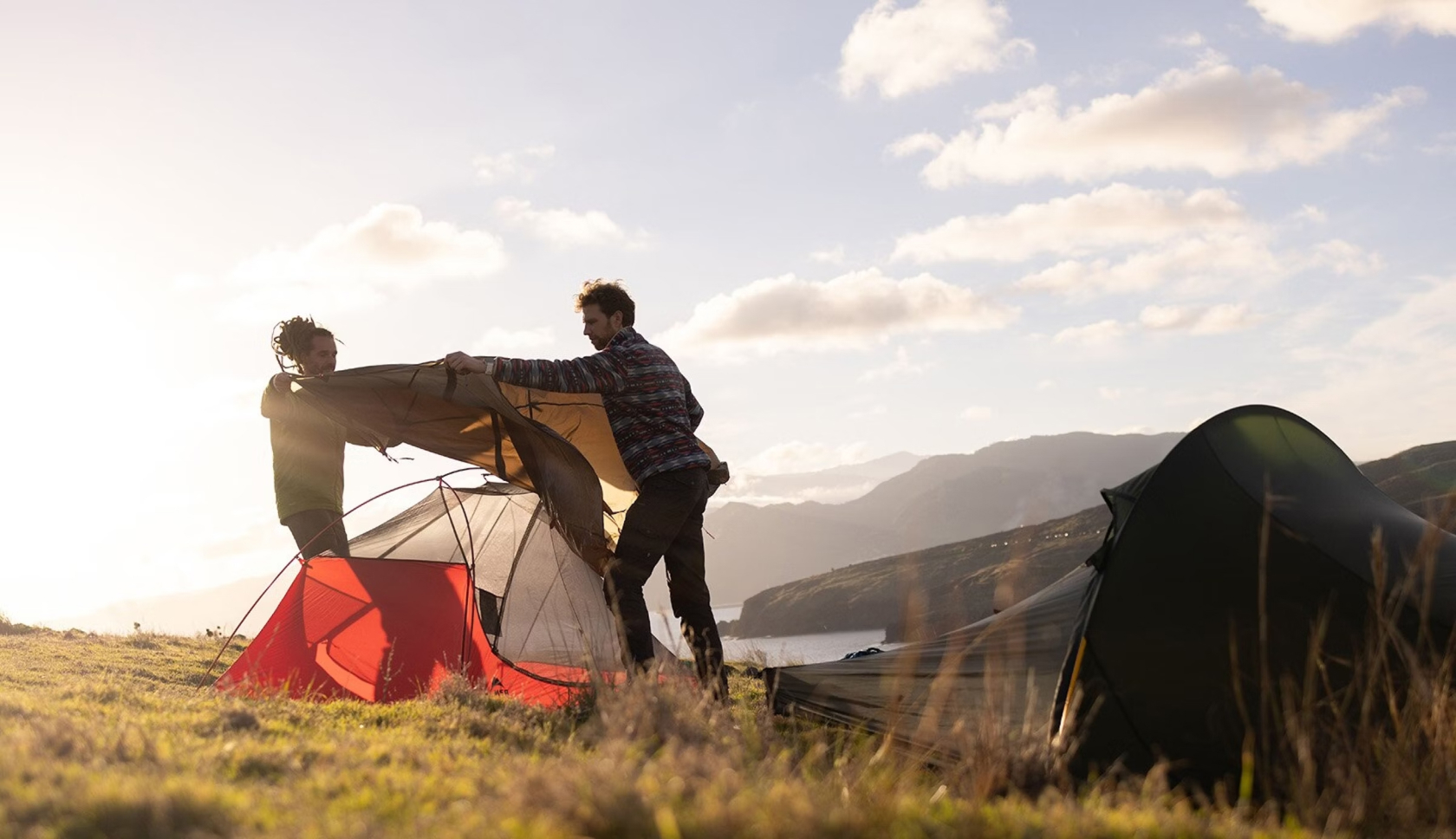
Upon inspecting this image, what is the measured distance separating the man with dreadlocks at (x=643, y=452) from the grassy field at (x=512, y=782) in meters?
1.20

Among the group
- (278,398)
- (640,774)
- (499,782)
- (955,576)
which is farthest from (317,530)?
(955,576)

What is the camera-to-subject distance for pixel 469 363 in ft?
23.9

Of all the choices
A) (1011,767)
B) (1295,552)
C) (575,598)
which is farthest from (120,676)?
(1295,552)

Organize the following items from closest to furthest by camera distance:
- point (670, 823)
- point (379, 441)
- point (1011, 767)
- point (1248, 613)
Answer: point (670, 823)
point (1011, 767)
point (1248, 613)
point (379, 441)

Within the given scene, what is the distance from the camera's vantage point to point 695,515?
26.1ft

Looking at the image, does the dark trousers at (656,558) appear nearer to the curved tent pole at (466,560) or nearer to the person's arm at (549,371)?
the person's arm at (549,371)

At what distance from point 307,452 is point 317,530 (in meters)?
0.65

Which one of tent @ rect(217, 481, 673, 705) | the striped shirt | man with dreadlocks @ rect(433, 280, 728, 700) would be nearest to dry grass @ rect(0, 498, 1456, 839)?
man with dreadlocks @ rect(433, 280, 728, 700)

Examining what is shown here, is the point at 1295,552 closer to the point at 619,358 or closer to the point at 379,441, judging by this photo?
the point at 619,358

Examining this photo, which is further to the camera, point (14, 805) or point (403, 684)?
point (403, 684)

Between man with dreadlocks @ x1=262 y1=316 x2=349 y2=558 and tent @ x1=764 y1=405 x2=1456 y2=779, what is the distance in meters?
4.60

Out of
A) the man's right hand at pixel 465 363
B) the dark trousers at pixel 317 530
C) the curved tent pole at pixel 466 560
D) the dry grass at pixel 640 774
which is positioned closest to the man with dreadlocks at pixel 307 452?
the dark trousers at pixel 317 530

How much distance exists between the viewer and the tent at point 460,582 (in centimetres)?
809

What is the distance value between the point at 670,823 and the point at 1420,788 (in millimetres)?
3092
